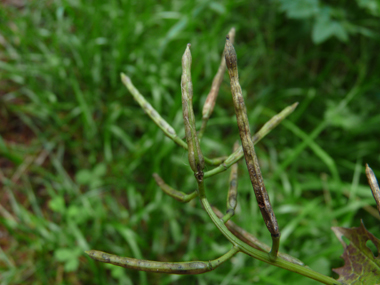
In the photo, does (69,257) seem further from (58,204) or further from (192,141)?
(192,141)

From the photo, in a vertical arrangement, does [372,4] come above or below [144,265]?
above

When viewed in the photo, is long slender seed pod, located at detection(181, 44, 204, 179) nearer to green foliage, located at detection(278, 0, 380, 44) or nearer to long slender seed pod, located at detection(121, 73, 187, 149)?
long slender seed pod, located at detection(121, 73, 187, 149)

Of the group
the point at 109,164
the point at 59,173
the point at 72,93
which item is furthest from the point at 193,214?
the point at 72,93

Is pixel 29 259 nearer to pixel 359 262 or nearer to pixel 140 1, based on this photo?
pixel 359 262

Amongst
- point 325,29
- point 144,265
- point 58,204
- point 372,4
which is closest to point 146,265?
point 144,265

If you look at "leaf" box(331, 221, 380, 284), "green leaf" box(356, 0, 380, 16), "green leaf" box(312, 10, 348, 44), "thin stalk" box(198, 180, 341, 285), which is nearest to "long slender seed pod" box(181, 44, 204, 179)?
"thin stalk" box(198, 180, 341, 285)
